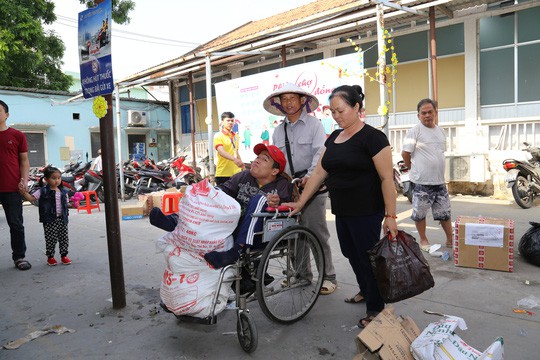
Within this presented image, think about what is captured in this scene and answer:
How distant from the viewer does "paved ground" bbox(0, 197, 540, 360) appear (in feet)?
8.86

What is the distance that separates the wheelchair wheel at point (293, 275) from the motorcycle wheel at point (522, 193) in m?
5.15

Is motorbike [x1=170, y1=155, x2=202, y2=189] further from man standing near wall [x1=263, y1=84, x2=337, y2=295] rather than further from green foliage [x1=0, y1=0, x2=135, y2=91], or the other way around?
green foliage [x1=0, y1=0, x2=135, y2=91]

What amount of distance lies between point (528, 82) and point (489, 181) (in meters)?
2.10

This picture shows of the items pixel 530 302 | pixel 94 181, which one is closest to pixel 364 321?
pixel 530 302

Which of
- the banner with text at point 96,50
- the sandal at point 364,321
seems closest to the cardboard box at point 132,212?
the banner with text at point 96,50

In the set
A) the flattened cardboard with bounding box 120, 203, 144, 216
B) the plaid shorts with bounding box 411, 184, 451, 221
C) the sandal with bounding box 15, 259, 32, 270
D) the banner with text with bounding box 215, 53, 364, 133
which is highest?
the banner with text with bounding box 215, 53, 364, 133

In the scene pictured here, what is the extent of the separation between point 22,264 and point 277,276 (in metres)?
3.08

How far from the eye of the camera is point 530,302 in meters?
3.19

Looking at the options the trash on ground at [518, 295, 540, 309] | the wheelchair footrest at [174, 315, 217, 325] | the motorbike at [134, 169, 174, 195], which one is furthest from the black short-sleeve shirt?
the motorbike at [134, 169, 174, 195]

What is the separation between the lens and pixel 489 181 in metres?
8.64

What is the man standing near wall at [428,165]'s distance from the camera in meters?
4.55

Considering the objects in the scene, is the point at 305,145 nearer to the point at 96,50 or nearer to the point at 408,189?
the point at 96,50

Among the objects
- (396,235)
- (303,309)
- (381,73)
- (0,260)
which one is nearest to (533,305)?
(396,235)

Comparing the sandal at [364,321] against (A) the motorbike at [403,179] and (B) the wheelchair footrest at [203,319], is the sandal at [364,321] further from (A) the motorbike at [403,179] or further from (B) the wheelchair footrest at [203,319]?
(A) the motorbike at [403,179]
